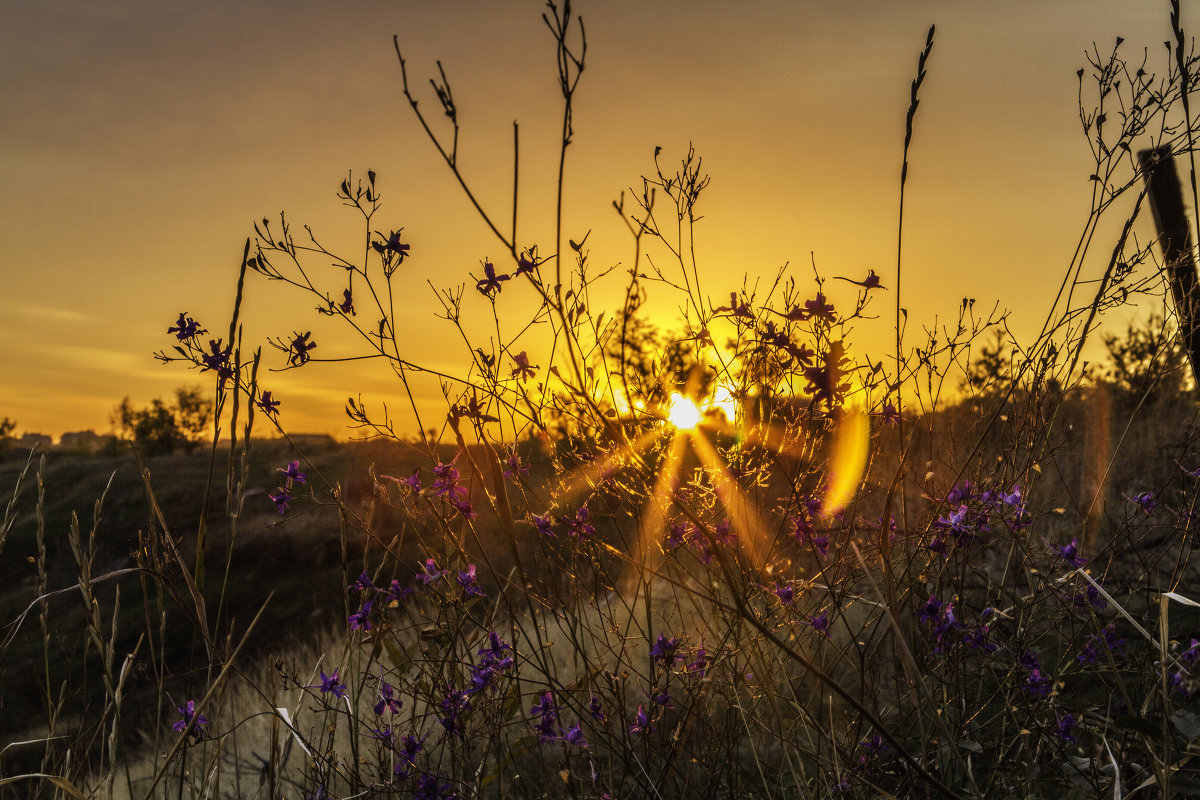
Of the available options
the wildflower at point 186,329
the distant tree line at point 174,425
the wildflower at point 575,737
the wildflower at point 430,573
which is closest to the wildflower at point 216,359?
the wildflower at point 186,329

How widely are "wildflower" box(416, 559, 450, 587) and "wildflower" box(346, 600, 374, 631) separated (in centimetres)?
13

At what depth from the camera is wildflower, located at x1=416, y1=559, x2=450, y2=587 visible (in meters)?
1.82

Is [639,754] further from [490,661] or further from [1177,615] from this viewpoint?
[1177,615]

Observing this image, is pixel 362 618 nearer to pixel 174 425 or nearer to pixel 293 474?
pixel 293 474

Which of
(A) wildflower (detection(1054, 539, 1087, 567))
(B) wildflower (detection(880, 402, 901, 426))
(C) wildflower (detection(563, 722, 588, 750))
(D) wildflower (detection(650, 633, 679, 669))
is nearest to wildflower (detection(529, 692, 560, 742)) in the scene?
(C) wildflower (detection(563, 722, 588, 750))

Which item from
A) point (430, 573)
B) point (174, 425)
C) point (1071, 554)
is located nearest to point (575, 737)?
point (430, 573)

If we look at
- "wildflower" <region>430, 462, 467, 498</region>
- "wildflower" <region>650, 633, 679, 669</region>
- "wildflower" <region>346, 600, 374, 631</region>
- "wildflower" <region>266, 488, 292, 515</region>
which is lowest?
"wildflower" <region>650, 633, 679, 669</region>

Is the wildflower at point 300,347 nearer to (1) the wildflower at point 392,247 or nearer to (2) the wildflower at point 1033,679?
(1) the wildflower at point 392,247

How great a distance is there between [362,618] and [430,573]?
186 mm

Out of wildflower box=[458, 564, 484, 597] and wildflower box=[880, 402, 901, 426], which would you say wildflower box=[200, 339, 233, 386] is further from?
wildflower box=[880, 402, 901, 426]

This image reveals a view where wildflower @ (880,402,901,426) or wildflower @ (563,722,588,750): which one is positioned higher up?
wildflower @ (880,402,901,426)

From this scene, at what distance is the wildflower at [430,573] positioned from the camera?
1.82m

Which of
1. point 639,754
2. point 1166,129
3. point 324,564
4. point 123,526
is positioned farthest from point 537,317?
point 123,526

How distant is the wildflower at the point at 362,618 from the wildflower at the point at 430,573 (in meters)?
0.13
